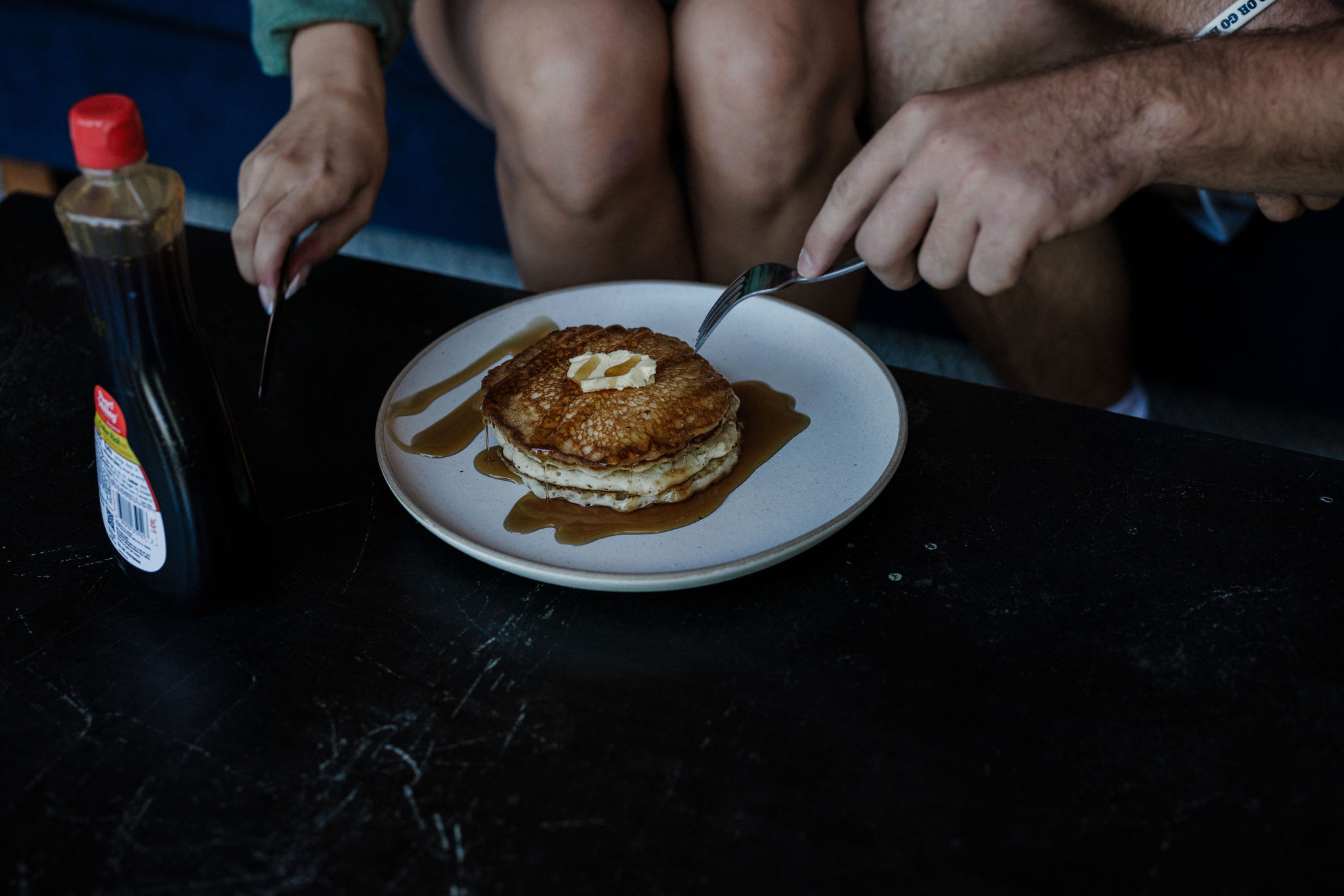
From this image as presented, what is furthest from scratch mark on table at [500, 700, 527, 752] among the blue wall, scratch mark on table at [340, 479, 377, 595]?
the blue wall

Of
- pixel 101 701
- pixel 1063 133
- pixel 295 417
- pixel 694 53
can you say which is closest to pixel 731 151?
pixel 694 53

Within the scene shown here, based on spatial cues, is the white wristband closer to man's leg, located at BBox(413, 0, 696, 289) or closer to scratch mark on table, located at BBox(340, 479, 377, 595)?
man's leg, located at BBox(413, 0, 696, 289)

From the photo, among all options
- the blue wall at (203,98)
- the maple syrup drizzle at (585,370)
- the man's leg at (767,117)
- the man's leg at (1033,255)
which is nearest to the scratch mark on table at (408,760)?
the maple syrup drizzle at (585,370)

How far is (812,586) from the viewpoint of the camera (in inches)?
32.5

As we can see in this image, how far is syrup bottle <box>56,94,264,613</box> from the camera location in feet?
2.16

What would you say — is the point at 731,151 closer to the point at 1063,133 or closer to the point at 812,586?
the point at 1063,133

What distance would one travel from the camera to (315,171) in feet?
3.43

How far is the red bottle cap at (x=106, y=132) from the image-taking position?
61 centimetres

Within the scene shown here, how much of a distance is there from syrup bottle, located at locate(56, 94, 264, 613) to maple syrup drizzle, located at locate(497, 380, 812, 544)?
0.22 meters

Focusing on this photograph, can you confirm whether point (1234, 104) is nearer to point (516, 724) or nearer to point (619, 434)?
point (619, 434)

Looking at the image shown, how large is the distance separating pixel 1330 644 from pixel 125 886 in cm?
85

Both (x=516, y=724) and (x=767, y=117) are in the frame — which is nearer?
(x=516, y=724)

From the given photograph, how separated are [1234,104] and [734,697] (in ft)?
2.42

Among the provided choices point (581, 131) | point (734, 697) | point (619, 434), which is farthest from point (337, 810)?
point (581, 131)
